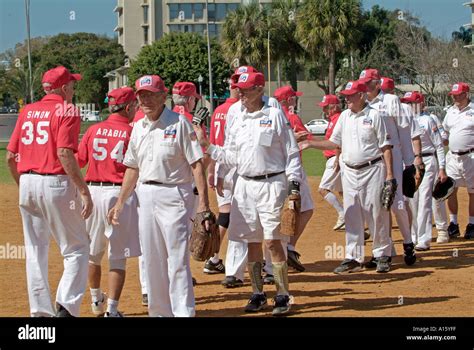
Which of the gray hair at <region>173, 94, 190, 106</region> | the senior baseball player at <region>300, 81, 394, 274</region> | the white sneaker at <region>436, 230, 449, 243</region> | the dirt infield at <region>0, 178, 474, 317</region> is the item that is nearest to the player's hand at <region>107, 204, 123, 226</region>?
the dirt infield at <region>0, 178, 474, 317</region>

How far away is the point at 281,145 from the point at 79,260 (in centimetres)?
243

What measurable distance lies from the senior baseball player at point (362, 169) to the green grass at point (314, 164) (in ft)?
46.6

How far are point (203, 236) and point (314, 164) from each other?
2316cm

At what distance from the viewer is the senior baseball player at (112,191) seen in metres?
9.13

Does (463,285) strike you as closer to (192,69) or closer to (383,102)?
(383,102)

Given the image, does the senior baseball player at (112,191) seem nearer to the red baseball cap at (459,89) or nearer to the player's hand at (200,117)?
the player's hand at (200,117)

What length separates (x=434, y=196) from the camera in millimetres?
14805

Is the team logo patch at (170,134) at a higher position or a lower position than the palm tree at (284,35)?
lower

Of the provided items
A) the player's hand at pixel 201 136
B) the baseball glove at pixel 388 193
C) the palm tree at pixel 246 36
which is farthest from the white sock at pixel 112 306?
the palm tree at pixel 246 36

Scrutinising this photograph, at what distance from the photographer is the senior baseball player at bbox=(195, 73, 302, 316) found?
30.4ft

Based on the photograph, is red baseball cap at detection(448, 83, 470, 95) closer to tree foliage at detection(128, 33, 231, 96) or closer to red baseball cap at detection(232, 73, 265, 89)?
red baseball cap at detection(232, 73, 265, 89)

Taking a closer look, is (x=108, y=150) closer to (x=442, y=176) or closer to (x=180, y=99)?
(x=180, y=99)

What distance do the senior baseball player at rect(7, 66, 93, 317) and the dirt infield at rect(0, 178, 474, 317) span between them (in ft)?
4.30

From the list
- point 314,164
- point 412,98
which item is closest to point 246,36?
point 314,164
